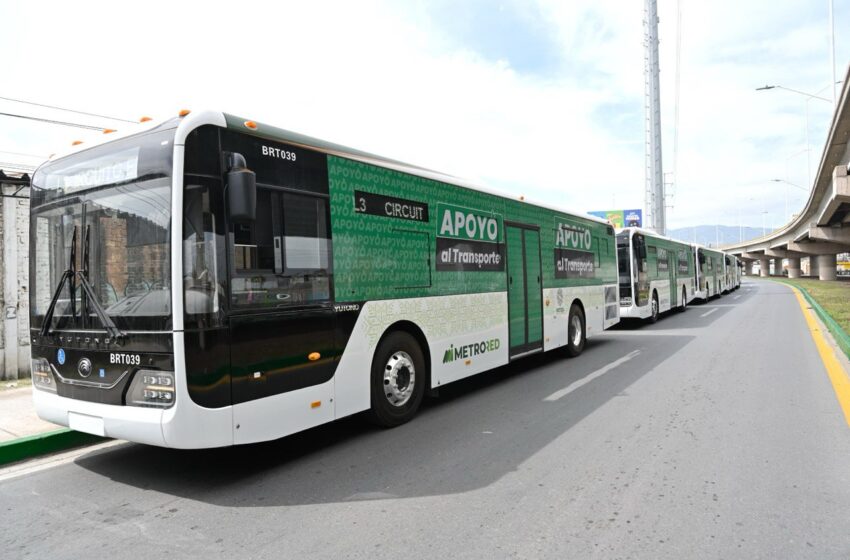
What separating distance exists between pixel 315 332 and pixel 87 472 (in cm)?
232

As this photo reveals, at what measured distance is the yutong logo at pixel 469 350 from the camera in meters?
7.05

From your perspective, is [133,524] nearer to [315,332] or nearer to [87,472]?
[87,472]

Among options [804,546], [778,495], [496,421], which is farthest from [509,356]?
[804,546]

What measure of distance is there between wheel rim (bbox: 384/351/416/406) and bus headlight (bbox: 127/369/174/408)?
7.72 ft

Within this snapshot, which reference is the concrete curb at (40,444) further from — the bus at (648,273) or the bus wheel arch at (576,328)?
the bus at (648,273)

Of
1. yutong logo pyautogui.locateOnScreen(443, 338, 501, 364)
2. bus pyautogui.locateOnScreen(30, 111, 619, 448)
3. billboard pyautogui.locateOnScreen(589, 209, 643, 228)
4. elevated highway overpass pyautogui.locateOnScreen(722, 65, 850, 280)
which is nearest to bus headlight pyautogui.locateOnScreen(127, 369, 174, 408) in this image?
bus pyautogui.locateOnScreen(30, 111, 619, 448)

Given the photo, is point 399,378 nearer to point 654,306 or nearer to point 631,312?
point 631,312

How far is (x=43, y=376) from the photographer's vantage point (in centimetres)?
512

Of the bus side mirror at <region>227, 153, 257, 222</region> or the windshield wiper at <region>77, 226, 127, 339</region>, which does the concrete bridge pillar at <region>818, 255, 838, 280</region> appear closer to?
the bus side mirror at <region>227, 153, 257, 222</region>

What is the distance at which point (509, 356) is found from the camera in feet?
28.0

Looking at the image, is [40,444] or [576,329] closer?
[40,444]

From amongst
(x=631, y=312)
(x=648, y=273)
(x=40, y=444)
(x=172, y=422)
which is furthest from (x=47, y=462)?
(x=648, y=273)

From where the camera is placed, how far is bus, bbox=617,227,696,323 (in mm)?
16641

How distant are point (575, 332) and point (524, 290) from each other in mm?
2685
